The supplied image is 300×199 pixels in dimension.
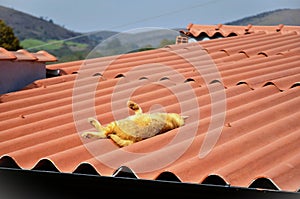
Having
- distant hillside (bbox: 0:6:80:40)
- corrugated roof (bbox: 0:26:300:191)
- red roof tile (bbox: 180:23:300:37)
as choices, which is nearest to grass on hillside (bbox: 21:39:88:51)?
red roof tile (bbox: 180:23:300:37)

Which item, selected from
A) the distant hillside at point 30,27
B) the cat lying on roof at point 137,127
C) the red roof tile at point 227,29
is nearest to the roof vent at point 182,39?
the red roof tile at point 227,29

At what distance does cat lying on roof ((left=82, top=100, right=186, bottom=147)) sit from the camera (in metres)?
3.48

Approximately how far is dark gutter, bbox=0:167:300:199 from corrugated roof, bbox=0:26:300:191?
0.20 feet

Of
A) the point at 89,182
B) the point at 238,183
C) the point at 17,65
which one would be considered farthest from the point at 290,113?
the point at 17,65

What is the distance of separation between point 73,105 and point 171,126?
4.17 feet

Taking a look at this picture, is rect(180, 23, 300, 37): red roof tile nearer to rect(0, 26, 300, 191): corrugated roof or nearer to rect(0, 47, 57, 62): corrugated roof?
rect(0, 26, 300, 191): corrugated roof

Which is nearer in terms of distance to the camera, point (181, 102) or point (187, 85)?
point (181, 102)

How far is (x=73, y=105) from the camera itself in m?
4.64

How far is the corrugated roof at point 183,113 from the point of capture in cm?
284

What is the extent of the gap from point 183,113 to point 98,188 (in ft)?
4.16

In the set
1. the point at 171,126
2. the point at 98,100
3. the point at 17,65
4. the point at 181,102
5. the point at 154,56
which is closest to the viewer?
the point at 171,126

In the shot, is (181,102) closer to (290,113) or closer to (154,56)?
(290,113)

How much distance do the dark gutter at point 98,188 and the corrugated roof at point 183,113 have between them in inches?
2.4

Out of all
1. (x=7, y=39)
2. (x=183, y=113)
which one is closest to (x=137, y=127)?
(x=183, y=113)
